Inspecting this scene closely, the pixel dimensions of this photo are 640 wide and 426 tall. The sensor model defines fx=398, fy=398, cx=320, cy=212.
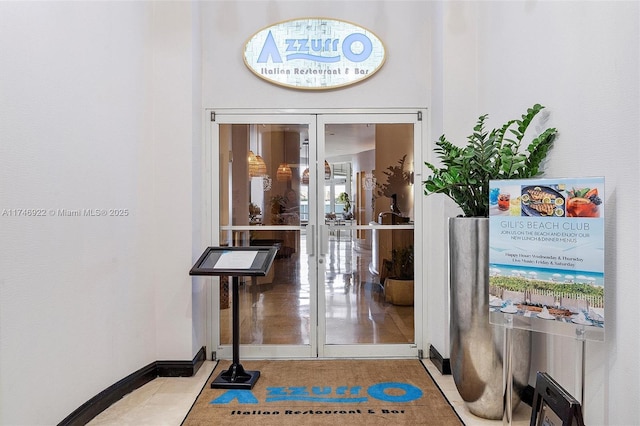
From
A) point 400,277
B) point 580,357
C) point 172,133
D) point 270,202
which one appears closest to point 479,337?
point 580,357

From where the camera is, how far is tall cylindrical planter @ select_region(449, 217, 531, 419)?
8.16 feet

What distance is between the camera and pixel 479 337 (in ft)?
8.21

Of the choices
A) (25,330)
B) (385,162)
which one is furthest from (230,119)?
(25,330)

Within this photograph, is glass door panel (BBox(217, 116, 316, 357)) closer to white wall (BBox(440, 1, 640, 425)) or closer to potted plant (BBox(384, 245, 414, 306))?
potted plant (BBox(384, 245, 414, 306))

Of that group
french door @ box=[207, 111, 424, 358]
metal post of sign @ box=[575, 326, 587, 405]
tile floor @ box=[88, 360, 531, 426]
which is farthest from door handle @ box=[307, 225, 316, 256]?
metal post of sign @ box=[575, 326, 587, 405]

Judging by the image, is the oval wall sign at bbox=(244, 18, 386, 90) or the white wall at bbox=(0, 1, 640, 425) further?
the oval wall sign at bbox=(244, 18, 386, 90)

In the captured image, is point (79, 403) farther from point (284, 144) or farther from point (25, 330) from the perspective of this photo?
point (284, 144)

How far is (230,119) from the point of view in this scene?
143 inches

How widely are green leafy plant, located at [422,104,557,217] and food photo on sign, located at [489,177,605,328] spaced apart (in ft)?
1.00

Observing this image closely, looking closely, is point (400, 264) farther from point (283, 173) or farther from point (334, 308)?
point (283, 173)

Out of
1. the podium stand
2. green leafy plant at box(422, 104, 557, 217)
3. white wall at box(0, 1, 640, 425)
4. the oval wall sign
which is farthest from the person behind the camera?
the oval wall sign

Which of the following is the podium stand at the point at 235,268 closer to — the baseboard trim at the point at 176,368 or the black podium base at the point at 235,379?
the black podium base at the point at 235,379

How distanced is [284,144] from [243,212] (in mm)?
732

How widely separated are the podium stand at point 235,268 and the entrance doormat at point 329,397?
2.8 inches
